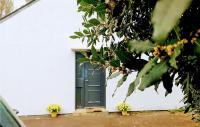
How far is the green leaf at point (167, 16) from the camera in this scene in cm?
72

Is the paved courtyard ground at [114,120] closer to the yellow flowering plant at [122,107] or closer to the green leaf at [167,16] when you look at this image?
the yellow flowering plant at [122,107]

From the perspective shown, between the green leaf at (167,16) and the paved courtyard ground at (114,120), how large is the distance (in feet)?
40.7

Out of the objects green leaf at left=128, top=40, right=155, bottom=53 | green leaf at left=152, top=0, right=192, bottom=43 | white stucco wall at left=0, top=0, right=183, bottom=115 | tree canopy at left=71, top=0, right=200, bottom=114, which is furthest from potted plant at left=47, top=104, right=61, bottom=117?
green leaf at left=152, top=0, right=192, bottom=43

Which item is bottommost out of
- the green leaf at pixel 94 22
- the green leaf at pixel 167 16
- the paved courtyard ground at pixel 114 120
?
the paved courtyard ground at pixel 114 120

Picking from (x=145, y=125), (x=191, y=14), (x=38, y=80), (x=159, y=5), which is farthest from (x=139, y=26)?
(x=38, y=80)

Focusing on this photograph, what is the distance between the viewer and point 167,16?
0.72 m

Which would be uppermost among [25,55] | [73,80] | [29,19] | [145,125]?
[29,19]

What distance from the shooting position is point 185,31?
117 centimetres

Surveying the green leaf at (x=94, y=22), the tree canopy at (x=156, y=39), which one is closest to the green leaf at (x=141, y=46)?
the tree canopy at (x=156, y=39)

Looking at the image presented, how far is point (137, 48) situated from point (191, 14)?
0.22m

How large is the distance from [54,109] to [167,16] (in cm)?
1415

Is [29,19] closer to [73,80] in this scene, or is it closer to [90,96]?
[73,80]

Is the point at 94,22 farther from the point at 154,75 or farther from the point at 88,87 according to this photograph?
the point at 88,87

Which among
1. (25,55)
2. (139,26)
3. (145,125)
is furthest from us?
(25,55)
